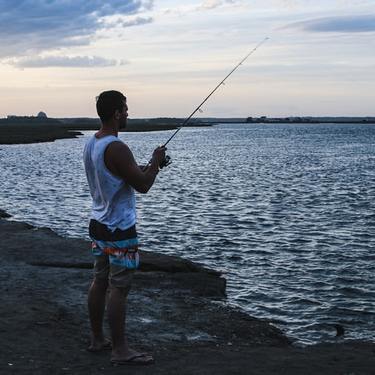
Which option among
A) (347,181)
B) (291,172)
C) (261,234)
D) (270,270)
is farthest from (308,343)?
(291,172)

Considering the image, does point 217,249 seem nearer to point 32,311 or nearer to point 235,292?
point 235,292

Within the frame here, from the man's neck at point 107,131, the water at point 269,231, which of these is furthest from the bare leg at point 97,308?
the water at point 269,231

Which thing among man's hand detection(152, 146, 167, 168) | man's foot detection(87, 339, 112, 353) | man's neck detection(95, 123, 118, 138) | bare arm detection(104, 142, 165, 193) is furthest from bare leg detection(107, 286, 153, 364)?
man's neck detection(95, 123, 118, 138)

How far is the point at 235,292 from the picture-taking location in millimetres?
11422

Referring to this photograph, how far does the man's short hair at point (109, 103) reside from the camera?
5.43 metres

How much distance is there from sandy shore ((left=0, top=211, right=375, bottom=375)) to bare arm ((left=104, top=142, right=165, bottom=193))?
5.51 ft

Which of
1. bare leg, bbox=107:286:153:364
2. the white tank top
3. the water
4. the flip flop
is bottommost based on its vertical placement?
the water

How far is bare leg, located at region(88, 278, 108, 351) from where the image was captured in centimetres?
572

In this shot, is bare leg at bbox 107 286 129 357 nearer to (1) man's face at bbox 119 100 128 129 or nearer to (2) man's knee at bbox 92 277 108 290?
(2) man's knee at bbox 92 277 108 290

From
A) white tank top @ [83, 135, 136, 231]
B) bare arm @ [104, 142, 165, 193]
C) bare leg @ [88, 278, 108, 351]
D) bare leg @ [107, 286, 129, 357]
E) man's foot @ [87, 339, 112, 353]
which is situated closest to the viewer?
bare arm @ [104, 142, 165, 193]

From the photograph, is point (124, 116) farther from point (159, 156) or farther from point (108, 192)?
point (108, 192)

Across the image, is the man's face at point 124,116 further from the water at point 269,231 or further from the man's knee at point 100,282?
→ the water at point 269,231

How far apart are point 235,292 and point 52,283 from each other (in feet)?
11.3

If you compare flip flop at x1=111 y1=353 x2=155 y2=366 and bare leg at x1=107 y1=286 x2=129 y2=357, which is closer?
bare leg at x1=107 y1=286 x2=129 y2=357
